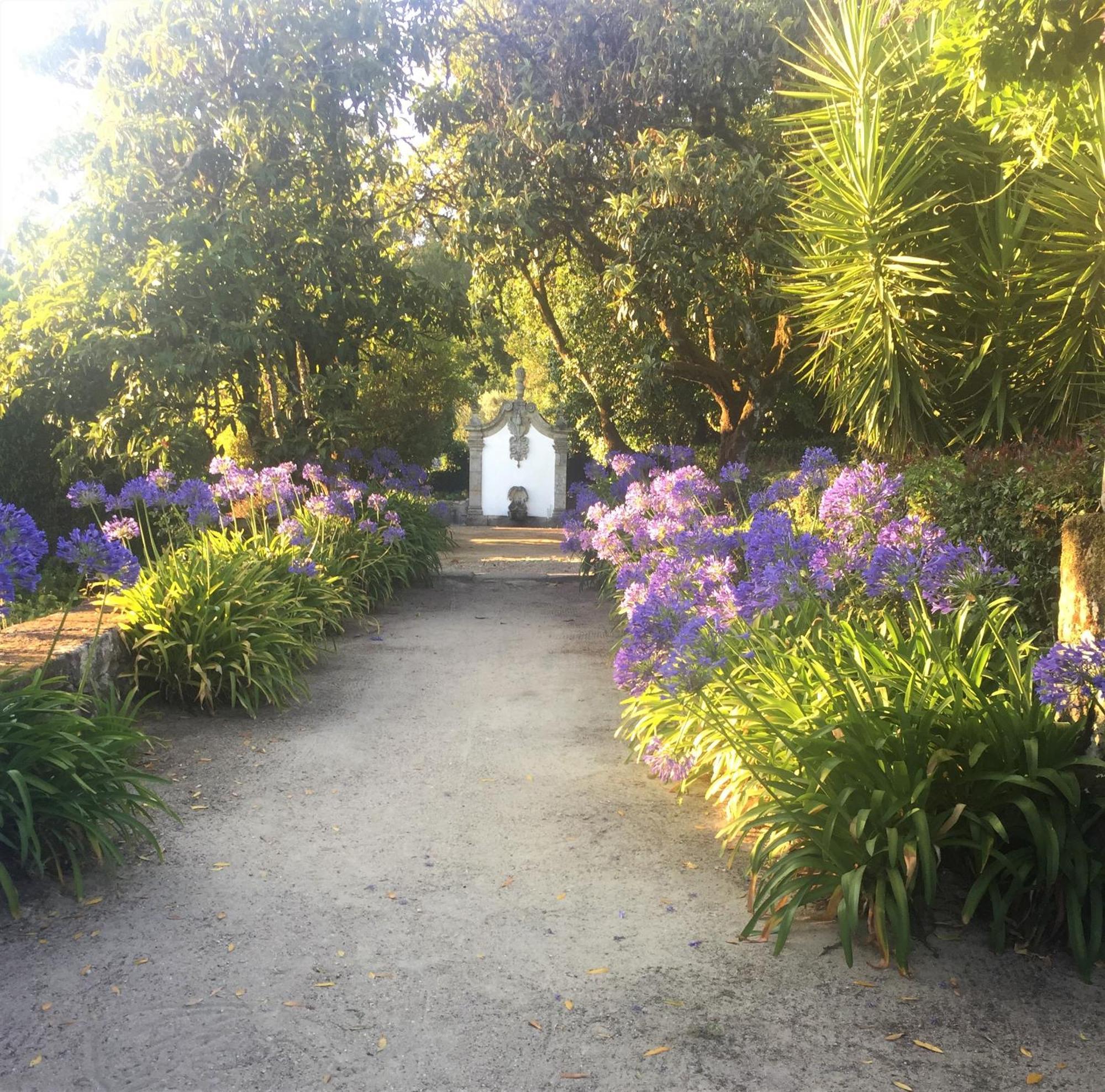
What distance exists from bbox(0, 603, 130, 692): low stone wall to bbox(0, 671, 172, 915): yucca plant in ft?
1.13

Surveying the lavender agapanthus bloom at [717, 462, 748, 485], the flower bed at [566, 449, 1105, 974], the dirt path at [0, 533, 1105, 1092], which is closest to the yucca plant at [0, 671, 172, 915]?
the dirt path at [0, 533, 1105, 1092]

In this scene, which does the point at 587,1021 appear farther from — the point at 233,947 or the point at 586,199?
the point at 586,199

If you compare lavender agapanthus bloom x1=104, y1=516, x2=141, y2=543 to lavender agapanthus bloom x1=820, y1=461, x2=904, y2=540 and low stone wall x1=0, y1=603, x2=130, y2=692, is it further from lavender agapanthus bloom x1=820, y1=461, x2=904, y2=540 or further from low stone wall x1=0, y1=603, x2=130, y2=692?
lavender agapanthus bloom x1=820, y1=461, x2=904, y2=540

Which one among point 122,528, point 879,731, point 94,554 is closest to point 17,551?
point 94,554

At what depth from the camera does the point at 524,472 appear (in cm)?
2320

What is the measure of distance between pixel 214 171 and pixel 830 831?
28.5 feet

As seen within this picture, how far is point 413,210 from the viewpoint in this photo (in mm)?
10859

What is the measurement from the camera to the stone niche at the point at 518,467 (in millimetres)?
23031

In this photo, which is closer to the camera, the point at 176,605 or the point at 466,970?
the point at 466,970

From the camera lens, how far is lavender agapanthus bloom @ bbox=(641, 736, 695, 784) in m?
4.05

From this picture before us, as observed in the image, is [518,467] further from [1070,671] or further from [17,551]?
[1070,671]

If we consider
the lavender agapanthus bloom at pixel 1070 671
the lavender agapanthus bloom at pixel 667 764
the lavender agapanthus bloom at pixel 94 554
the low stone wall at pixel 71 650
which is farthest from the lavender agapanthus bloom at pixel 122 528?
the lavender agapanthus bloom at pixel 1070 671

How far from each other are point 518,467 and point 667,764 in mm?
19285

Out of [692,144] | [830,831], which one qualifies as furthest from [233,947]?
[692,144]
